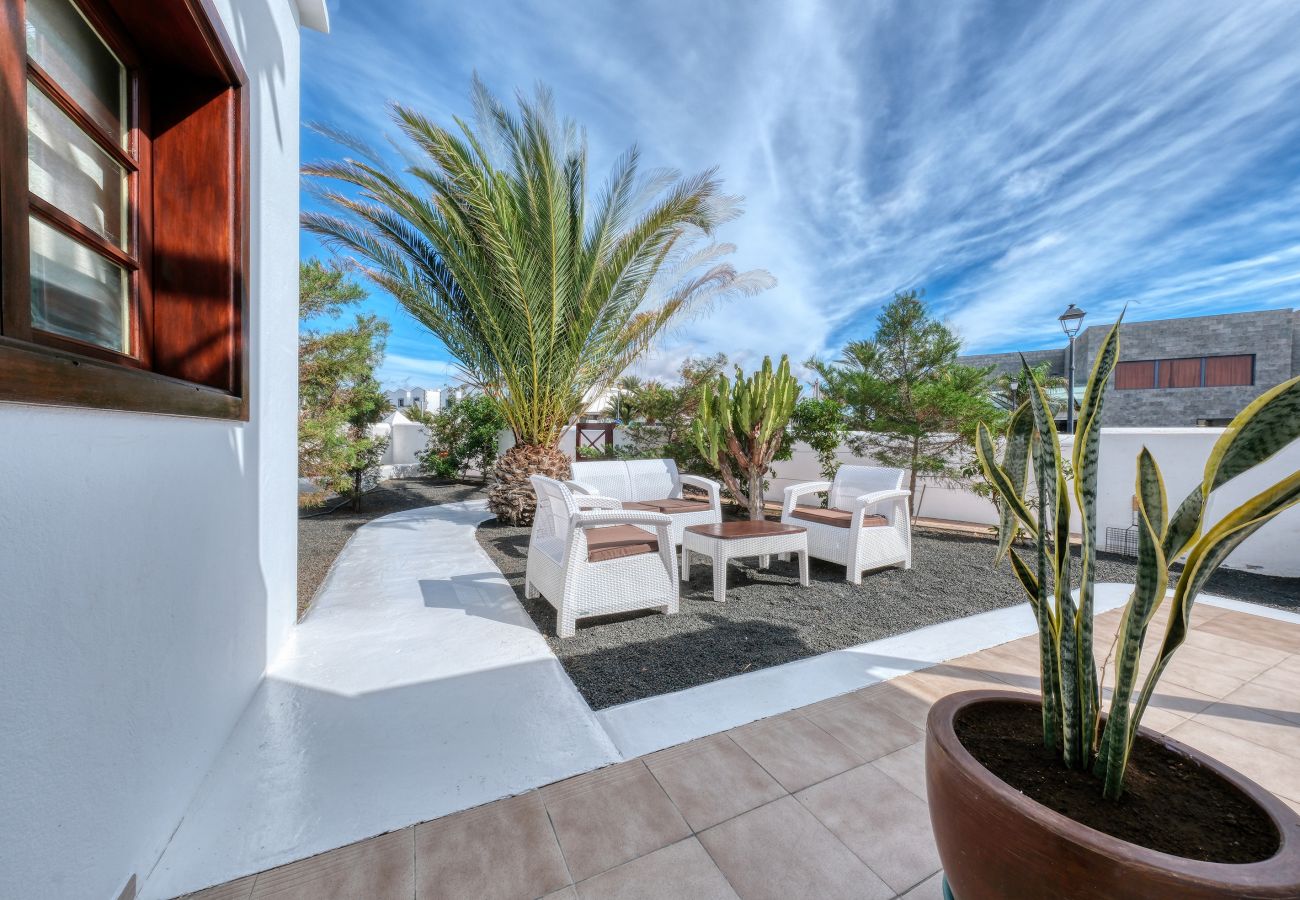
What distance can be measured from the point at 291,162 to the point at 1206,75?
29.7 ft

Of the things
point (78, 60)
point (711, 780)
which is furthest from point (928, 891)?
point (78, 60)

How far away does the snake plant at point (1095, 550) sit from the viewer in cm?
89

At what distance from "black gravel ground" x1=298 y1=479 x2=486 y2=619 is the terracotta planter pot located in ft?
12.4

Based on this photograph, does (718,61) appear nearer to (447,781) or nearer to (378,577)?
(378,577)

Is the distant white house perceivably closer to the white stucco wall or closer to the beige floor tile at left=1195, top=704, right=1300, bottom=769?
the white stucco wall

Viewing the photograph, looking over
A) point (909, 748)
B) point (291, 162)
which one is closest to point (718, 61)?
point (291, 162)

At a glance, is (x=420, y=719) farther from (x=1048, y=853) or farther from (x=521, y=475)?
(x=521, y=475)

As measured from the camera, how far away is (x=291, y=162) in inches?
115

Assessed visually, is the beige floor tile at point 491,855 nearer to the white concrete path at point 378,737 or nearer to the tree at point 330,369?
the white concrete path at point 378,737

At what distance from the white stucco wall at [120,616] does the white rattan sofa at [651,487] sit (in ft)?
9.55

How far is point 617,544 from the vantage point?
10.6ft

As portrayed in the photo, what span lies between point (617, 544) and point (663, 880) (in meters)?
1.98

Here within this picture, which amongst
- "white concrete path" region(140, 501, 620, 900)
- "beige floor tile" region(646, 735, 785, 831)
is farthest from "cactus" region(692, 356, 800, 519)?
"beige floor tile" region(646, 735, 785, 831)

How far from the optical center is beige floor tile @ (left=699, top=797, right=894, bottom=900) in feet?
4.29
